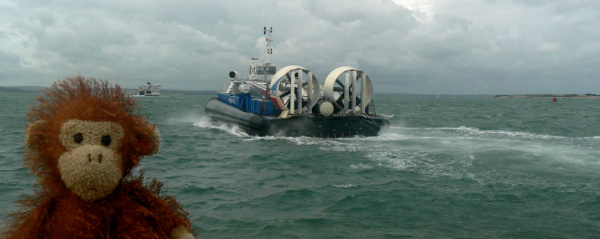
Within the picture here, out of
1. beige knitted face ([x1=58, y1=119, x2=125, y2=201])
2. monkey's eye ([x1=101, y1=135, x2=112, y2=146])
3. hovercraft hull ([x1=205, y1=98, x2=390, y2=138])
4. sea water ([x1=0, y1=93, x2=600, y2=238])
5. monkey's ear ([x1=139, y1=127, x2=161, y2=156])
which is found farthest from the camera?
hovercraft hull ([x1=205, y1=98, x2=390, y2=138])

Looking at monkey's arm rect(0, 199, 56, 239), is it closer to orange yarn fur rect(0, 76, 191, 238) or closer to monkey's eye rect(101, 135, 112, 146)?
orange yarn fur rect(0, 76, 191, 238)

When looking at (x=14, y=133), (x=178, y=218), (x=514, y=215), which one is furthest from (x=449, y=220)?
(x=14, y=133)

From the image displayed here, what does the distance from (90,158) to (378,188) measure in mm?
7428

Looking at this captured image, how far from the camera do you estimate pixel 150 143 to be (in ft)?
7.40

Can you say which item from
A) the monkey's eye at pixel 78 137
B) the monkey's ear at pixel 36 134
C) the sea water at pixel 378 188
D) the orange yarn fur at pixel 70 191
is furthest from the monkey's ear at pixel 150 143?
the sea water at pixel 378 188

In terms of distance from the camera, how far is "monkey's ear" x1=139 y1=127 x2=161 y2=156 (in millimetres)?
2197

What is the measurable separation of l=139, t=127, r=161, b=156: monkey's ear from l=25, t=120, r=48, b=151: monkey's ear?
0.47 meters

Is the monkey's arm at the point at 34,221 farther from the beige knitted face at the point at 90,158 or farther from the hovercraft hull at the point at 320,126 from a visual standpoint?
the hovercraft hull at the point at 320,126

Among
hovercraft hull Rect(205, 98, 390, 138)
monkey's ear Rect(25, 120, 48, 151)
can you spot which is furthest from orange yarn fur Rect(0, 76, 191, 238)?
hovercraft hull Rect(205, 98, 390, 138)

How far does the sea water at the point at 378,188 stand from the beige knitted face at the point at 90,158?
1.92 meters

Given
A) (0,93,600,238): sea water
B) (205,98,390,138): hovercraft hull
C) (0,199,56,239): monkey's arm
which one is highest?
(0,199,56,239): monkey's arm

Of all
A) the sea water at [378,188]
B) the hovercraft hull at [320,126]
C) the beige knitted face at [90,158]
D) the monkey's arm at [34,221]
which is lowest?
the sea water at [378,188]

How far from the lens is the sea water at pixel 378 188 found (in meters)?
6.33

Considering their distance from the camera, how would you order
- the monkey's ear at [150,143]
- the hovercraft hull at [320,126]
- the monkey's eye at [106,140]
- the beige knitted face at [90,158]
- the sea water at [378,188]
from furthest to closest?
the hovercraft hull at [320,126], the sea water at [378,188], the monkey's ear at [150,143], the monkey's eye at [106,140], the beige knitted face at [90,158]
